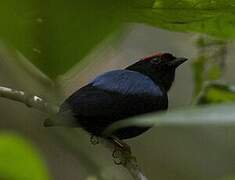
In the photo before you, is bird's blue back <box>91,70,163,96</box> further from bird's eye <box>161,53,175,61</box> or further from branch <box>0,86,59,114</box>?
branch <box>0,86,59,114</box>

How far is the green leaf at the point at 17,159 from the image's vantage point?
57 centimetres

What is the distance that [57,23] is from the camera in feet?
2.13

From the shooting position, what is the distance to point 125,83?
2.38 meters

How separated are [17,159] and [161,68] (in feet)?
8.46

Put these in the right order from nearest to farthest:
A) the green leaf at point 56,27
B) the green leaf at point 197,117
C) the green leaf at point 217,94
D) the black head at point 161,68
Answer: the green leaf at point 197,117
the green leaf at point 56,27
the green leaf at point 217,94
the black head at point 161,68

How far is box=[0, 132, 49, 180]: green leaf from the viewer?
1.86ft

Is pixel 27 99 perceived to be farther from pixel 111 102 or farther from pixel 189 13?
pixel 189 13

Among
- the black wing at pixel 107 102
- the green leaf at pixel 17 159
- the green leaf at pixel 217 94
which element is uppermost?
the green leaf at pixel 17 159

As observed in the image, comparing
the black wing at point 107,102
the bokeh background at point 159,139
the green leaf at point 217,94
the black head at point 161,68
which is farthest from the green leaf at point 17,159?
the bokeh background at point 159,139

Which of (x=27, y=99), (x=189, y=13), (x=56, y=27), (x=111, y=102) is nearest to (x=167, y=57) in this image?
(x=111, y=102)

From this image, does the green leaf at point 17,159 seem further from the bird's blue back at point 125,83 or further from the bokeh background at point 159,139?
the bokeh background at point 159,139

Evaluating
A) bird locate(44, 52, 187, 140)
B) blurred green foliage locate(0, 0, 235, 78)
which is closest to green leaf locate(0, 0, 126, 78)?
blurred green foliage locate(0, 0, 235, 78)

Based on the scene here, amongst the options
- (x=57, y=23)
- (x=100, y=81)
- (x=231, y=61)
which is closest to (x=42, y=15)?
(x=57, y=23)

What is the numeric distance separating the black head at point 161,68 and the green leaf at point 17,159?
2.47 metres
